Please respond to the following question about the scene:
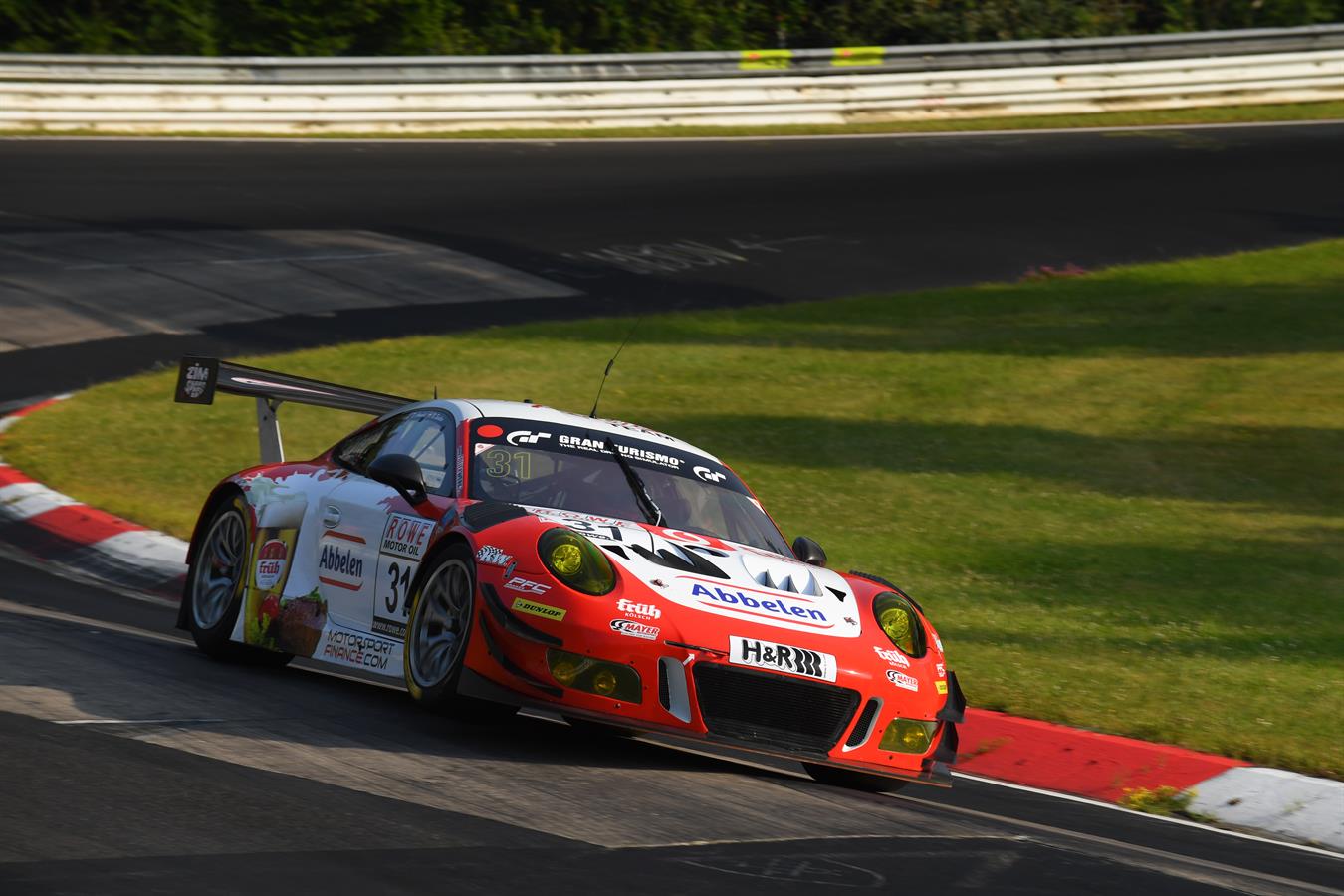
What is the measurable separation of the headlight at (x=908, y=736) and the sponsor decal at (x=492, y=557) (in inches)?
58.2

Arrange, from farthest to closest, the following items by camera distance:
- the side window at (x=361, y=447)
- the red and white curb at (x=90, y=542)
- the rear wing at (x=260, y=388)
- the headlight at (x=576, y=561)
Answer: the red and white curb at (x=90, y=542)
the rear wing at (x=260, y=388)
the side window at (x=361, y=447)
the headlight at (x=576, y=561)

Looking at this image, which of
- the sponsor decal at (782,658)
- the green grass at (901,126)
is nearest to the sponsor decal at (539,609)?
the sponsor decal at (782,658)

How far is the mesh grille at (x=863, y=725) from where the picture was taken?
682 centimetres

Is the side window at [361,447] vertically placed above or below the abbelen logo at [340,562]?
above

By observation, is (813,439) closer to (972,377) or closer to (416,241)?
(972,377)

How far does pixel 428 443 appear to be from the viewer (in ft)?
26.6

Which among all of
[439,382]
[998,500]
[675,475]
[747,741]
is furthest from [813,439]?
[747,741]

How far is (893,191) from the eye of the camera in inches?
1024

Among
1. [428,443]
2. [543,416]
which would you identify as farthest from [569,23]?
[428,443]

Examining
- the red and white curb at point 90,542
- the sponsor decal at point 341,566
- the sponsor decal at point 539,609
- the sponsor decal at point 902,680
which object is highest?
the sponsor decal at point 539,609

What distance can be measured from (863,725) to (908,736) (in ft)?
0.72

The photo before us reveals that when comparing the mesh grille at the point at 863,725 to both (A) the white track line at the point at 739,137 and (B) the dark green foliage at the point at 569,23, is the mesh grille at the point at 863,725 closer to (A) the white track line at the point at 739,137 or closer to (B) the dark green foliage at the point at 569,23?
(A) the white track line at the point at 739,137

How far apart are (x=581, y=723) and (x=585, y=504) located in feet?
2.84

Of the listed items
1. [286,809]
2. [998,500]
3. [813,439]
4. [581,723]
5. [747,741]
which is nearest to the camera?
[286,809]
